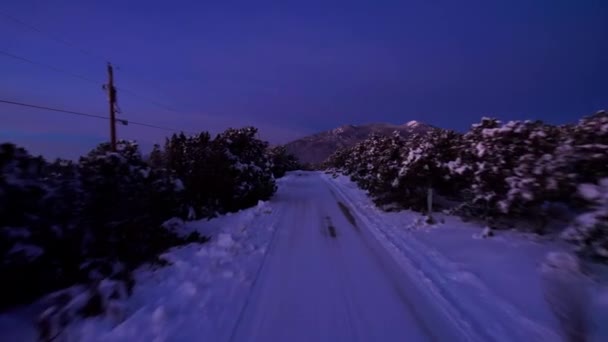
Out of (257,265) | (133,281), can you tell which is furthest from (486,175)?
(133,281)

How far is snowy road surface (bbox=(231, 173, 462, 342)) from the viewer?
406cm

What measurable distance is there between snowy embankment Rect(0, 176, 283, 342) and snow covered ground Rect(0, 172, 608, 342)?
16 millimetres

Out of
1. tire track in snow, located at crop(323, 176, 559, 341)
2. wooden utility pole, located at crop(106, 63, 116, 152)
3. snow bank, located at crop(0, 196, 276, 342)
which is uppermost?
wooden utility pole, located at crop(106, 63, 116, 152)

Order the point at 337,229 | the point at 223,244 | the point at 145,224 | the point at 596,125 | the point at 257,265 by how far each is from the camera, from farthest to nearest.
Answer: the point at 337,229
the point at 223,244
the point at 145,224
the point at 257,265
the point at 596,125

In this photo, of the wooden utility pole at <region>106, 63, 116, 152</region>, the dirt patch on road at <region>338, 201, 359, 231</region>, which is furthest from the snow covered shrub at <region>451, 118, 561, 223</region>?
the wooden utility pole at <region>106, 63, 116, 152</region>

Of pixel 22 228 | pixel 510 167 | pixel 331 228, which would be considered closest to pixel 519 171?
pixel 510 167

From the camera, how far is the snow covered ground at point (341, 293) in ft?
13.3

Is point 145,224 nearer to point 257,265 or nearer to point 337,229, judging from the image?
point 257,265

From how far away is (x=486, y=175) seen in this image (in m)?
8.42

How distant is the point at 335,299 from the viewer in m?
4.99

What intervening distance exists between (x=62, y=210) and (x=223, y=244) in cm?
342

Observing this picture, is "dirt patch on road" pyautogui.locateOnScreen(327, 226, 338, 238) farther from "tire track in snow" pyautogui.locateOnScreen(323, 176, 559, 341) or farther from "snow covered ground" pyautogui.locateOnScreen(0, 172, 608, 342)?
"tire track in snow" pyautogui.locateOnScreen(323, 176, 559, 341)

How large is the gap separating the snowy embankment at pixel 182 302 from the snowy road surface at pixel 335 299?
0.27 meters

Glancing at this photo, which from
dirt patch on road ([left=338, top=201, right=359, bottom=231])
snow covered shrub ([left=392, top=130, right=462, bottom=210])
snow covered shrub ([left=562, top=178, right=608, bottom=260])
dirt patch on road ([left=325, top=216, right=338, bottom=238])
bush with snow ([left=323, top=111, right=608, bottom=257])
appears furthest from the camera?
snow covered shrub ([left=392, top=130, right=462, bottom=210])
